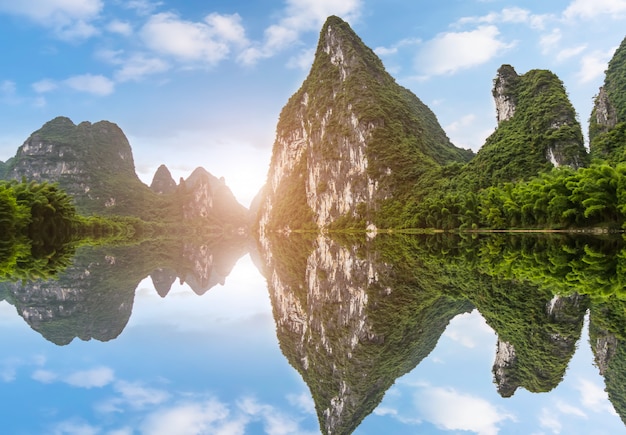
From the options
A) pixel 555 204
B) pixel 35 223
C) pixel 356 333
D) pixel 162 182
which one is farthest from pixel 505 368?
pixel 162 182

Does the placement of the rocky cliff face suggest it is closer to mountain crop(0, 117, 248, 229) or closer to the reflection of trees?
the reflection of trees

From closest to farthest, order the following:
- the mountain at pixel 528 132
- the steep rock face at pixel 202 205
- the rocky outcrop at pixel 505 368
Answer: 1. the rocky outcrop at pixel 505 368
2. the mountain at pixel 528 132
3. the steep rock face at pixel 202 205

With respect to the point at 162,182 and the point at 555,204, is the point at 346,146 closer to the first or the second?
the point at 555,204

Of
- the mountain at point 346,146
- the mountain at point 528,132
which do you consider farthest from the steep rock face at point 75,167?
the mountain at point 528,132

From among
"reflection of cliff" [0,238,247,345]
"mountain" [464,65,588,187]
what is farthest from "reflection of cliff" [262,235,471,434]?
"mountain" [464,65,588,187]

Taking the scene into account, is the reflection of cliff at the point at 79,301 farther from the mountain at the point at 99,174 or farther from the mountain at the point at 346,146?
the mountain at the point at 99,174

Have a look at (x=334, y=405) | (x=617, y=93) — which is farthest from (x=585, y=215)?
(x=617, y=93)

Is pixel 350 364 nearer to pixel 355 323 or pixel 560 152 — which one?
pixel 355 323
